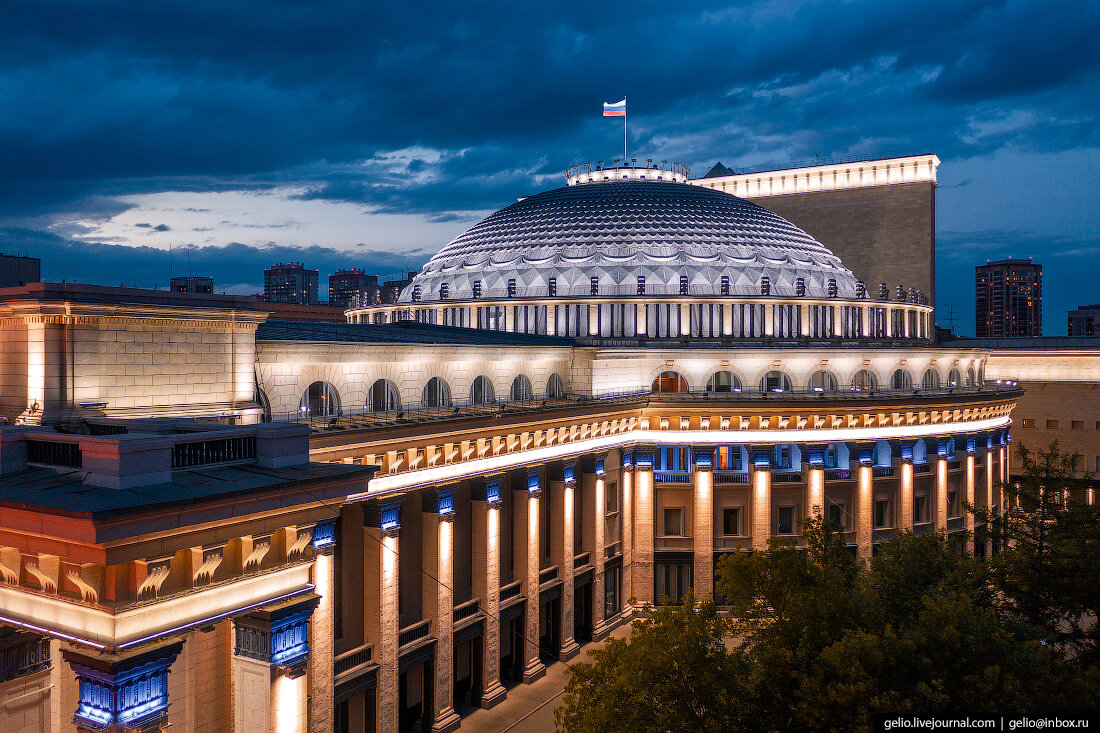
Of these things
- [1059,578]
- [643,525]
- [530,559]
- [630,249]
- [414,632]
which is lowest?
[414,632]

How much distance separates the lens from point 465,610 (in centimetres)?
3944

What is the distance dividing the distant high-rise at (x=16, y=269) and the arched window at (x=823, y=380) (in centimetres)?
4449

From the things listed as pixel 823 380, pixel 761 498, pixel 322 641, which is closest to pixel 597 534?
pixel 761 498

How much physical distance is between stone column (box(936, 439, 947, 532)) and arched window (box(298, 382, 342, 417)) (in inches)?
1622

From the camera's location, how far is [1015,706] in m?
20.0

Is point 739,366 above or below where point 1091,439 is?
above

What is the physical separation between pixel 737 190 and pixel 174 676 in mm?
77615

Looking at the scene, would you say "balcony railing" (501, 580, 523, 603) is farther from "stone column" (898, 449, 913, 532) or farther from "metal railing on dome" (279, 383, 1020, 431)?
"stone column" (898, 449, 913, 532)

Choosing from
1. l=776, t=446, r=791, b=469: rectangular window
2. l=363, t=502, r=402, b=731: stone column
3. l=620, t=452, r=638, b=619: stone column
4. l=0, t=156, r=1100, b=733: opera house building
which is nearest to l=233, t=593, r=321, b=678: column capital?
l=0, t=156, r=1100, b=733: opera house building

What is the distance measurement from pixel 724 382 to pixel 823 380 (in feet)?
22.6

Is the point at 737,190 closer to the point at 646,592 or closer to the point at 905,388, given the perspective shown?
the point at 905,388

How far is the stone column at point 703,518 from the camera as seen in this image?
174 ft

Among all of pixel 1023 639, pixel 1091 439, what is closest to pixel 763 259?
pixel 1091 439

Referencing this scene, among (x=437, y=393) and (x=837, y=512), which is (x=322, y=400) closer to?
(x=437, y=393)
